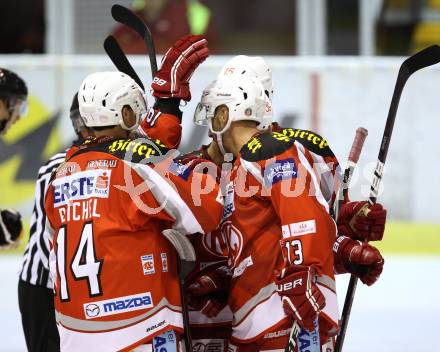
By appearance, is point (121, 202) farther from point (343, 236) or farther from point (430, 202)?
point (430, 202)

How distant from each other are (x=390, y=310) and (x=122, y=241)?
8.00ft

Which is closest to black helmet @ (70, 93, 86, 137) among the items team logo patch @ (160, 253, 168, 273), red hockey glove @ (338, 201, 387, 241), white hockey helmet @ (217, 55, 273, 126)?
white hockey helmet @ (217, 55, 273, 126)

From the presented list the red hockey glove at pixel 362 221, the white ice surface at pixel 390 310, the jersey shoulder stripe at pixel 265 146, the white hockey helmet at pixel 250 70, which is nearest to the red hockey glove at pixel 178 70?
the white hockey helmet at pixel 250 70

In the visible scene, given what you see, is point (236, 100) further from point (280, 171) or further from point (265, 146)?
point (280, 171)

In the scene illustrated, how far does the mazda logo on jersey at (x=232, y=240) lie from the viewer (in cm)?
332

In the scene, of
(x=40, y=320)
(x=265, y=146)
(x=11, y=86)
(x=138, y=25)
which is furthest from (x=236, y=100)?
(x=11, y=86)

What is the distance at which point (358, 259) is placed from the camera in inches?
137

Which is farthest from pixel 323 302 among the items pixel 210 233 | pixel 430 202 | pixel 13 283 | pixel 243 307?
pixel 430 202

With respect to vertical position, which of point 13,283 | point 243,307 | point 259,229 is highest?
point 259,229

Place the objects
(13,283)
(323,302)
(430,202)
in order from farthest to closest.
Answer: (430,202)
(13,283)
(323,302)

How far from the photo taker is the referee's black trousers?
13.1 ft

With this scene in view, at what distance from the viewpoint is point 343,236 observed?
363 cm

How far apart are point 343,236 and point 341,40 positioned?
4945 mm

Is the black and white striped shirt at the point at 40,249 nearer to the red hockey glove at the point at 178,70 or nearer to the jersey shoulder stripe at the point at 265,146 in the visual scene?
the red hockey glove at the point at 178,70
